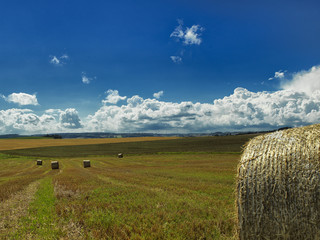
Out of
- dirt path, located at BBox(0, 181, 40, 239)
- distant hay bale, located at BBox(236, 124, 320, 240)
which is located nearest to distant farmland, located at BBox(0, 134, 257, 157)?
dirt path, located at BBox(0, 181, 40, 239)

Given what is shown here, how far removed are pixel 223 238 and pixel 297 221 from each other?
7.09ft

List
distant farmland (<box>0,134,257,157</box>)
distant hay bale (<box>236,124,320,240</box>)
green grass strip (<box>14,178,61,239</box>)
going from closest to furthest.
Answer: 1. distant hay bale (<box>236,124,320,240</box>)
2. green grass strip (<box>14,178,61,239</box>)
3. distant farmland (<box>0,134,257,157</box>)

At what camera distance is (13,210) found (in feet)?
31.5

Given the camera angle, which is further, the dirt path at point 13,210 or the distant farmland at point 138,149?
the distant farmland at point 138,149

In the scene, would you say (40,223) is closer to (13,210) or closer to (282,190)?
(13,210)

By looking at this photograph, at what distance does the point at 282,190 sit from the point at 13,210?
36.5ft

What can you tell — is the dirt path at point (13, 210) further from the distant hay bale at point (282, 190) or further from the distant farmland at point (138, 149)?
the distant farmland at point (138, 149)

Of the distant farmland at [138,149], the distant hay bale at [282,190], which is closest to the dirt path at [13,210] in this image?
the distant hay bale at [282,190]

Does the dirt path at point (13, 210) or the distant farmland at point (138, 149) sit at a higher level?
the dirt path at point (13, 210)

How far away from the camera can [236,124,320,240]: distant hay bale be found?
5.08 meters

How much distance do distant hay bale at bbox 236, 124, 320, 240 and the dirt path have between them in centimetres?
797

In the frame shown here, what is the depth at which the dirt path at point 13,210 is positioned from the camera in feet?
24.9

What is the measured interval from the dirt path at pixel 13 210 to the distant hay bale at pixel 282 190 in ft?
26.1

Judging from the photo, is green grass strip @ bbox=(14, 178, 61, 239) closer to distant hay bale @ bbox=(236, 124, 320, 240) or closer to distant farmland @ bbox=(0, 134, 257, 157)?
distant hay bale @ bbox=(236, 124, 320, 240)
